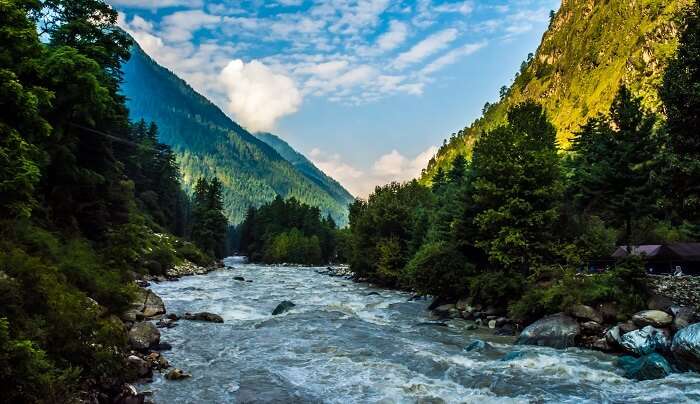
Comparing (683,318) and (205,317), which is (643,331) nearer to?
(683,318)

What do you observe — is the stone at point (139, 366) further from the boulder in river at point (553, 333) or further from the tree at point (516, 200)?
the tree at point (516, 200)

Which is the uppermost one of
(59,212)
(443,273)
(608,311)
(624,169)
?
(624,169)

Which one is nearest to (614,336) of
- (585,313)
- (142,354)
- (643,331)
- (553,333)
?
(643,331)

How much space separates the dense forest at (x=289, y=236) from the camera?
122125 mm

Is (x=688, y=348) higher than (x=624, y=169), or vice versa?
(x=624, y=169)

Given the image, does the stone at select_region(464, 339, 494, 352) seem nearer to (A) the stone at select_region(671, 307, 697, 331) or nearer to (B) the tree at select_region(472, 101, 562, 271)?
(A) the stone at select_region(671, 307, 697, 331)

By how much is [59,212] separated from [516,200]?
28309mm

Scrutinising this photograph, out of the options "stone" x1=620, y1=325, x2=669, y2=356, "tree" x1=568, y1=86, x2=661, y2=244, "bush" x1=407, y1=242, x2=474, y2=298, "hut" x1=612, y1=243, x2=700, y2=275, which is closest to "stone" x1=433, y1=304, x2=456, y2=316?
"bush" x1=407, y1=242, x2=474, y2=298

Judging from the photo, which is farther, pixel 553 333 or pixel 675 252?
pixel 675 252

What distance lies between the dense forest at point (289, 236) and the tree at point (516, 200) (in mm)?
89969

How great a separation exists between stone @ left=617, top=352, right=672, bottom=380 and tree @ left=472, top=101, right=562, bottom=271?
14839 mm

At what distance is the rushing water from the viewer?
46.4 ft

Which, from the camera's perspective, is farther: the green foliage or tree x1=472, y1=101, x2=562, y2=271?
the green foliage

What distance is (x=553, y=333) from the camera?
2183cm
